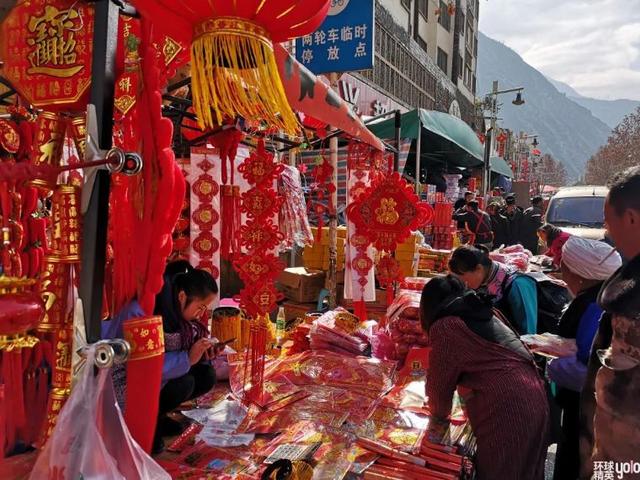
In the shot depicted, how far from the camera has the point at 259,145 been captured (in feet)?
9.78

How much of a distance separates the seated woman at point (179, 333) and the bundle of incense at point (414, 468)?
0.97 m

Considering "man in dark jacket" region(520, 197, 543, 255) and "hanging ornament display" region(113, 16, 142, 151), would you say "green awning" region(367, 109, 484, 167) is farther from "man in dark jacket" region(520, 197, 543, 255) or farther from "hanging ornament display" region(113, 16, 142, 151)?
"hanging ornament display" region(113, 16, 142, 151)

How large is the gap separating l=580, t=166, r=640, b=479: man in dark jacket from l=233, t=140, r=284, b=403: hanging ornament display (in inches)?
66.4

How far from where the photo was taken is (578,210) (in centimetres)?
917

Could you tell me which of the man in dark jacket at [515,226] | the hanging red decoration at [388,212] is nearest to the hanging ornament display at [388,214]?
the hanging red decoration at [388,212]

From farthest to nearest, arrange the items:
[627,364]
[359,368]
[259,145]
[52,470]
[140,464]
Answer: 1. [359,368]
2. [259,145]
3. [627,364]
4. [140,464]
5. [52,470]

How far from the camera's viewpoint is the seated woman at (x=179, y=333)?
2301 mm

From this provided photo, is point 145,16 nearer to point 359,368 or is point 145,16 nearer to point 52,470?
point 52,470

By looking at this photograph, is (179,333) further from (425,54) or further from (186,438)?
(425,54)

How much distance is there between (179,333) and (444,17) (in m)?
27.0

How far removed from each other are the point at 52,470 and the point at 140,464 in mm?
210

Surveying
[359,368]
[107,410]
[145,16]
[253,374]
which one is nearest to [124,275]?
[107,410]

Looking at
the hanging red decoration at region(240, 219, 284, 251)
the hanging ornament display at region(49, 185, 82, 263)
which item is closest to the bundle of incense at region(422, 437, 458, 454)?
the hanging red decoration at region(240, 219, 284, 251)

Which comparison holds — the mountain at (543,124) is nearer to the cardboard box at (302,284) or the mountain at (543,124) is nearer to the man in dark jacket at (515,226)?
the man in dark jacket at (515,226)
